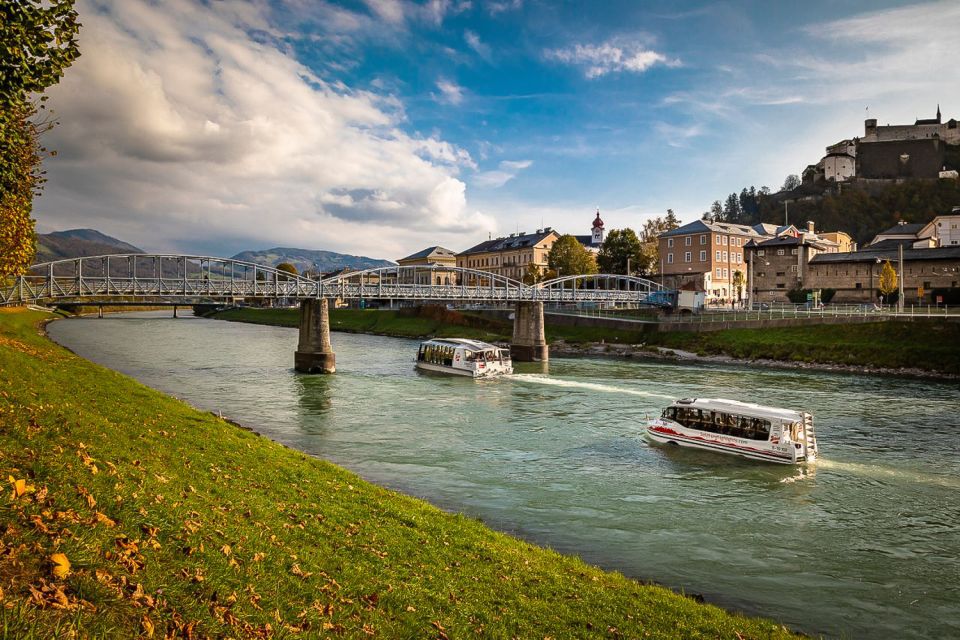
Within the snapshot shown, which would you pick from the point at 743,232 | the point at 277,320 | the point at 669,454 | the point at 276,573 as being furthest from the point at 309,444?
the point at 277,320

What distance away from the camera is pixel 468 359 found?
5247cm

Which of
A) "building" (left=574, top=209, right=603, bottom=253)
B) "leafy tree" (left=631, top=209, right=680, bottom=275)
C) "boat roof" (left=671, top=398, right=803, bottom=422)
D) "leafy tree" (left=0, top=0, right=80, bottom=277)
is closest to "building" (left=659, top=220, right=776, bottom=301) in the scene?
"leafy tree" (left=631, top=209, right=680, bottom=275)

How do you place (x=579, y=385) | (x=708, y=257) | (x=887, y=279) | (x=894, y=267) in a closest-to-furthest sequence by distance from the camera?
1. (x=579, y=385)
2. (x=887, y=279)
3. (x=894, y=267)
4. (x=708, y=257)

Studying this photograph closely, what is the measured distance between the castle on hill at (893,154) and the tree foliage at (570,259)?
11019cm

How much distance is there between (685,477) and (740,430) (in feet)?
14.3

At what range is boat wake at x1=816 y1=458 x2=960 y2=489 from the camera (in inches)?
845

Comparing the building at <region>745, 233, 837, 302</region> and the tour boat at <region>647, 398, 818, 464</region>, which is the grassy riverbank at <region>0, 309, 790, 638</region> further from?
the building at <region>745, 233, 837, 302</region>

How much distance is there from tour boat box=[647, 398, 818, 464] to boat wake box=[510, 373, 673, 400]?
12329mm

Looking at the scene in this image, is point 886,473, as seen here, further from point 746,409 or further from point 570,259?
point 570,259

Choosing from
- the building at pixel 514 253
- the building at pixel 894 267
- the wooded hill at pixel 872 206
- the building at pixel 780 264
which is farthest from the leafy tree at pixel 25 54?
the wooded hill at pixel 872 206

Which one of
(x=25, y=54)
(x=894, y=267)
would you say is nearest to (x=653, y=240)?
(x=894, y=267)

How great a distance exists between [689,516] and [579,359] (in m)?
49.0

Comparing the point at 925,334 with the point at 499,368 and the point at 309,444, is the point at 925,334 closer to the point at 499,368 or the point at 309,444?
the point at 499,368

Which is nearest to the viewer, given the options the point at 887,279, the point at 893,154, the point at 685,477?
the point at 685,477
